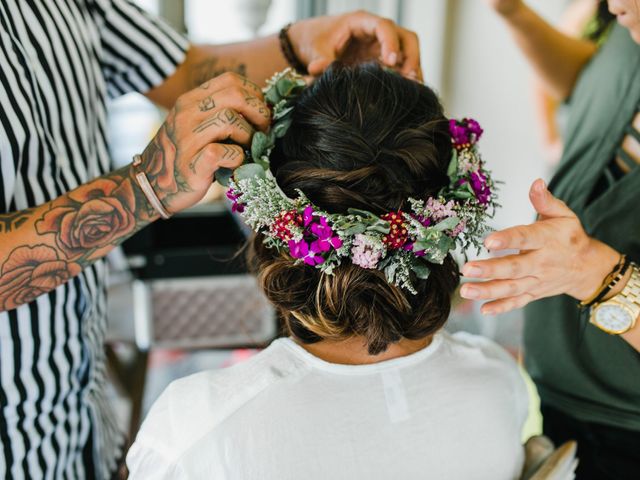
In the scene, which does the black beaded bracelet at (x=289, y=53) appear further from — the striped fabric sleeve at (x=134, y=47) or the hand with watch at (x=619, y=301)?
the hand with watch at (x=619, y=301)

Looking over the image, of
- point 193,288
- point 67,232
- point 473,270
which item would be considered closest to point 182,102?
point 67,232

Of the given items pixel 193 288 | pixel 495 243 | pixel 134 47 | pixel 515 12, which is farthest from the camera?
pixel 193 288

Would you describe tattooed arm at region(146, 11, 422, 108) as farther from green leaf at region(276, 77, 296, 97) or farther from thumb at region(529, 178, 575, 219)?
thumb at region(529, 178, 575, 219)

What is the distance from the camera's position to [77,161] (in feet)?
3.78

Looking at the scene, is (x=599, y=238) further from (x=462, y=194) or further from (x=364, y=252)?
(x=364, y=252)

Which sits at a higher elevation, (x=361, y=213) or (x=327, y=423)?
(x=361, y=213)

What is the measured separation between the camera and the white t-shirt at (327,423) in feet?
2.77

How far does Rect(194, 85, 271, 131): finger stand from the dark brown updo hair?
56 millimetres

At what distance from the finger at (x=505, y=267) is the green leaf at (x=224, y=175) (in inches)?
15.5

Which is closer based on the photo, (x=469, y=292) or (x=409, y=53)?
(x=469, y=292)

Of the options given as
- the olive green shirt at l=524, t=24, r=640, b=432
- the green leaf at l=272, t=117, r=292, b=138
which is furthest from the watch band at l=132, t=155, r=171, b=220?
the olive green shirt at l=524, t=24, r=640, b=432

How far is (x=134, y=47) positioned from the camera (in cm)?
132

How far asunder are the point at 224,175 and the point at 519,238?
462 mm

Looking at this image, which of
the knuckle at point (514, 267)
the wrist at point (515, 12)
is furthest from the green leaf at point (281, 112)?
the wrist at point (515, 12)
